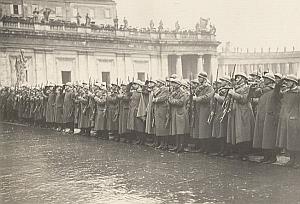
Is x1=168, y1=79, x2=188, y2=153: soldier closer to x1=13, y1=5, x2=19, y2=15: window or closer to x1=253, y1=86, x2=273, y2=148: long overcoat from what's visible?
x1=253, y1=86, x2=273, y2=148: long overcoat

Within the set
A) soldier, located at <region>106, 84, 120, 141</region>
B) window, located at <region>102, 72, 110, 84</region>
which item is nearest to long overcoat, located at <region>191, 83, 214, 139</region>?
soldier, located at <region>106, 84, 120, 141</region>

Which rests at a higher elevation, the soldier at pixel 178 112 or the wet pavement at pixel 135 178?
the soldier at pixel 178 112

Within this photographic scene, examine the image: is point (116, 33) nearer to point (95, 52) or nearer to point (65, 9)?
point (95, 52)

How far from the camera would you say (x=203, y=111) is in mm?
10023

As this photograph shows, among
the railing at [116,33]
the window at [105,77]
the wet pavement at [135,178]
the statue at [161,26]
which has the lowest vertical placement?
the wet pavement at [135,178]

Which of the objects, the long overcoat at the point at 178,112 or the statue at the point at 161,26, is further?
the statue at the point at 161,26

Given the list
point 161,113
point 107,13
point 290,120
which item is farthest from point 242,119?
point 107,13

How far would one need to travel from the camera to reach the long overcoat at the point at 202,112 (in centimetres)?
994

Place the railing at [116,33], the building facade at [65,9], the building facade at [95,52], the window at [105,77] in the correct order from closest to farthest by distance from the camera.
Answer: the building facade at [95,52]
the railing at [116,33]
the window at [105,77]
the building facade at [65,9]

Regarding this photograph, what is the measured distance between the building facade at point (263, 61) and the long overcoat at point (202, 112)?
33172mm

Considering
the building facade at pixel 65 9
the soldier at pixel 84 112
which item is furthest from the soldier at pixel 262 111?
the building facade at pixel 65 9

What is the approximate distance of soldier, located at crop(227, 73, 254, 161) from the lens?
29.5ft

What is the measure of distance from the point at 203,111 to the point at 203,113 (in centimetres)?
5

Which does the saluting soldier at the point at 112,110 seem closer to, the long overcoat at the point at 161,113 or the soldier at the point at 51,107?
the long overcoat at the point at 161,113
